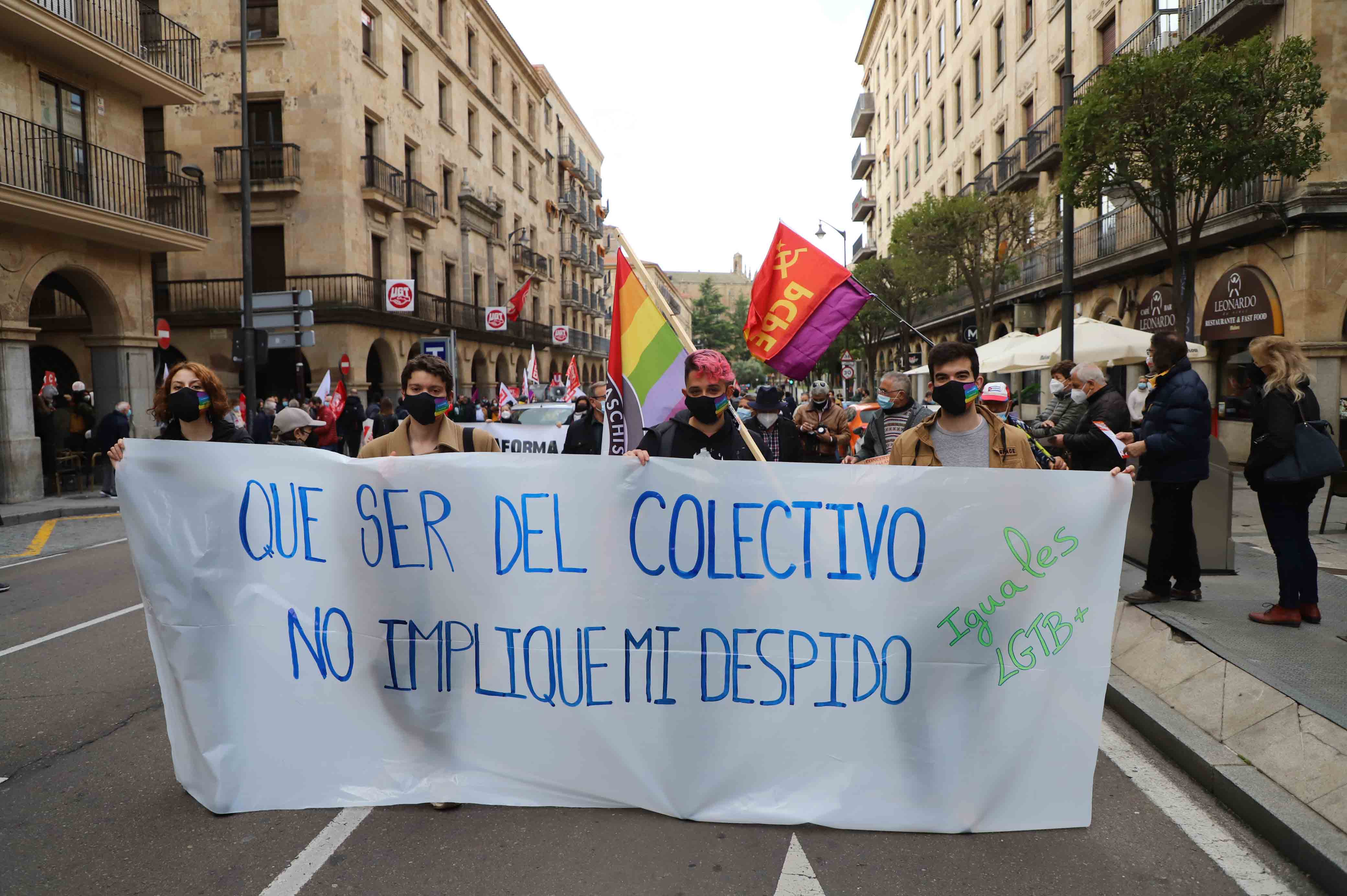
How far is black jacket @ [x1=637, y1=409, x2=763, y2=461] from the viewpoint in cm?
434

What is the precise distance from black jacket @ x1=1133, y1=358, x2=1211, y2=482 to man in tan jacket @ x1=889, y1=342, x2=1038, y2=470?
209cm

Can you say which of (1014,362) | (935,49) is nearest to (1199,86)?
(1014,362)

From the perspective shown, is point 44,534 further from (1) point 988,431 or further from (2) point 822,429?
(1) point 988,431

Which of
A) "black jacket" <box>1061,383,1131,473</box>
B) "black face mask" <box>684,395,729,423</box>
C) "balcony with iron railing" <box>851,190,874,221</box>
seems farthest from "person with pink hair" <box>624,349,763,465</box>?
"balcony with iron railing" <box>851,190,874,221</box>

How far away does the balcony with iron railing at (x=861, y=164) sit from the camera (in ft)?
190

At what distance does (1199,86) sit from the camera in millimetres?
12359

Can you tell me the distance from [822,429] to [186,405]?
18.6 feet

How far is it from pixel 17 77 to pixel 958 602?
17.8 metres

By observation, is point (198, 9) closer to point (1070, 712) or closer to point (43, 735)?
point (43, 735)

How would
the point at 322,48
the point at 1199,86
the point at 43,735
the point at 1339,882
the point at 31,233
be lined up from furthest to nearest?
1. the point at 322,48
2. the point at 31,233
3. the point at 1199,86
4. the point at 43,735
5. the point at 1339,882

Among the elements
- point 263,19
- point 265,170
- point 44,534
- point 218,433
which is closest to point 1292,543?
point 218,433

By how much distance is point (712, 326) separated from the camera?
356ft

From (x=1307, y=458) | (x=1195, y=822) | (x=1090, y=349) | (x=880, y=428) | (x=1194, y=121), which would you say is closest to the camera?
(x=1195, y=822)

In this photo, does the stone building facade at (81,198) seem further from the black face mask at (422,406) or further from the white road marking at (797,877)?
the white road marking at (797,877)
